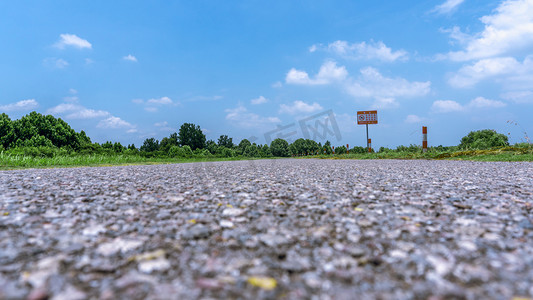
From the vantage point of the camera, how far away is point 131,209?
375cm

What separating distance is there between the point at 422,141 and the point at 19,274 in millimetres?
24918

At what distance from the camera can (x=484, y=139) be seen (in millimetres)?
24438

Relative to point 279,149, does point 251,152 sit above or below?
below

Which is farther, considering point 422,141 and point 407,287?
point 422,141

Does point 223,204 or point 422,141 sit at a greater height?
point 422,141

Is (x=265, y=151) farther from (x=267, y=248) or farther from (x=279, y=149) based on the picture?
(x=267, y=248)

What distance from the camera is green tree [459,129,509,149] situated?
21.9m

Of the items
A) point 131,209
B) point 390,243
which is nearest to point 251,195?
point 131,209

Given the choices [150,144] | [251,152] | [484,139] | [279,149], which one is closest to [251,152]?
[251,152]

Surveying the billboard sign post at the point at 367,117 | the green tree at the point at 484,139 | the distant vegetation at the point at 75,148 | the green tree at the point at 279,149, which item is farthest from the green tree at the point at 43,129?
the green tree at the point at 484,139

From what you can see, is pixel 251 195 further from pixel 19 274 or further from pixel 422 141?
pixel 422 141

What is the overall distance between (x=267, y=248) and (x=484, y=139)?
96.8 feet

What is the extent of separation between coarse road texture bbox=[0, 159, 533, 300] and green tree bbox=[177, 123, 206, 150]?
54.2 meters

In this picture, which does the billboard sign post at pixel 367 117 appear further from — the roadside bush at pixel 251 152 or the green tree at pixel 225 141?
the green tree at pixel 225 141
